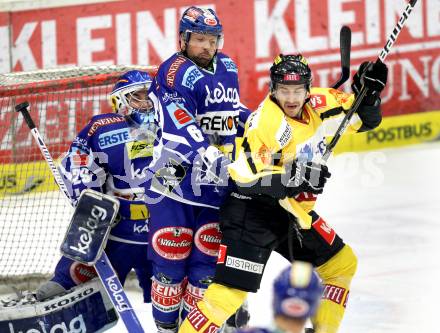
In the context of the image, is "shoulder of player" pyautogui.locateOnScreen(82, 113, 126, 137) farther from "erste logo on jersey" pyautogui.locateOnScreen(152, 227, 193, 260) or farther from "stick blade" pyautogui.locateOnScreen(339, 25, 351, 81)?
"stick blade" pyautogui.locateOnScreen(339, 25, 351, 81)

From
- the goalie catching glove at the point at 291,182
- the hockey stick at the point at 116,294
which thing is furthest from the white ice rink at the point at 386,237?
the goalie catching glove at the point at 291,182

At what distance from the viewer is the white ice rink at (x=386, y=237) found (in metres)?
5.13

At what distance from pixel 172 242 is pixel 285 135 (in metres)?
0.66

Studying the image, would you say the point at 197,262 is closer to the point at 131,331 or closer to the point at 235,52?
the point at 131,331

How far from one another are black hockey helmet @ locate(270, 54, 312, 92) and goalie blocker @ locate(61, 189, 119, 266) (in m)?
0.86

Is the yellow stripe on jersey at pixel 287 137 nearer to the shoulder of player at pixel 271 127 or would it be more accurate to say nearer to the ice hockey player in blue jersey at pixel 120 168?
the shoulder of player at pixel 271 127

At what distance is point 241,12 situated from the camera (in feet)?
27.1

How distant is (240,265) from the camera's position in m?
4.05

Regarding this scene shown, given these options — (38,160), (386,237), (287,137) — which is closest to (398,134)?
(386,237)

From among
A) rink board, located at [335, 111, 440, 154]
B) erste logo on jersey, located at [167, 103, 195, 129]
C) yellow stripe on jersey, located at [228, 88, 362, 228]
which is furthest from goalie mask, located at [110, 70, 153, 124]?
rink board, located at [335, 111, 440, 154]

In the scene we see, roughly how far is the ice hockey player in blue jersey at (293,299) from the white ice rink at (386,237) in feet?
7.61

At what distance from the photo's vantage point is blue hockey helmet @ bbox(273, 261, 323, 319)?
8.46 ft

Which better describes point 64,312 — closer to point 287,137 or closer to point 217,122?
point 217,122

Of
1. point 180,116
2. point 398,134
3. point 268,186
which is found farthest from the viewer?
point 398,134
